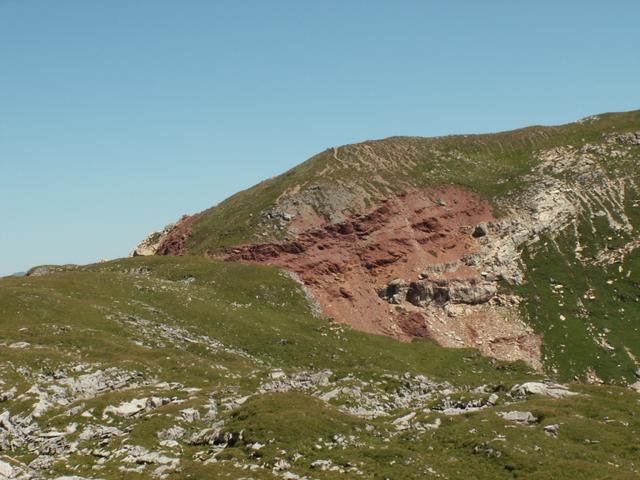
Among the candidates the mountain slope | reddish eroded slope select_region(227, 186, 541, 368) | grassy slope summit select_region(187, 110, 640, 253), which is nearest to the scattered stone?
the mountain slope

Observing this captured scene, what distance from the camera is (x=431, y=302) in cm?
9619

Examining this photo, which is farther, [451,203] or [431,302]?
[451,203]

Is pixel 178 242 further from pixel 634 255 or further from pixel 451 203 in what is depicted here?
pixel 634 255

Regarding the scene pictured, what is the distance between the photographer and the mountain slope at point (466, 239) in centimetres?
8981

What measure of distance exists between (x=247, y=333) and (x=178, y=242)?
2088 inches

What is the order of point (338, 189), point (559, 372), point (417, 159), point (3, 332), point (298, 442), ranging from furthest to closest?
point (417, 159) → point (338, 189) → point (559, 372) → point (3, 332) → point (298, 442)

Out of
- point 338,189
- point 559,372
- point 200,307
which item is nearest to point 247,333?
point 200,307

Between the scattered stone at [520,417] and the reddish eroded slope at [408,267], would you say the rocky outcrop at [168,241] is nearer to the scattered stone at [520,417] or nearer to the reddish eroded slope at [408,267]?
the reddish eroded slope at [408,267]

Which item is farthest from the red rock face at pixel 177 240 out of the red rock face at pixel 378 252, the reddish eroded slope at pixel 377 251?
the reddish eroded slope at pixel 377 251

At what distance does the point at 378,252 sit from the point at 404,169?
23570mm

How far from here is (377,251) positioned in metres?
103

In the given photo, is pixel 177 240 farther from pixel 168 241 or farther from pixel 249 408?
pixel 249 408

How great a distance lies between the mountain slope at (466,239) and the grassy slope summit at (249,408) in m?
23.2

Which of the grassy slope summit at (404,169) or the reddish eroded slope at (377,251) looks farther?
the grassy slope summit at (404,169)
